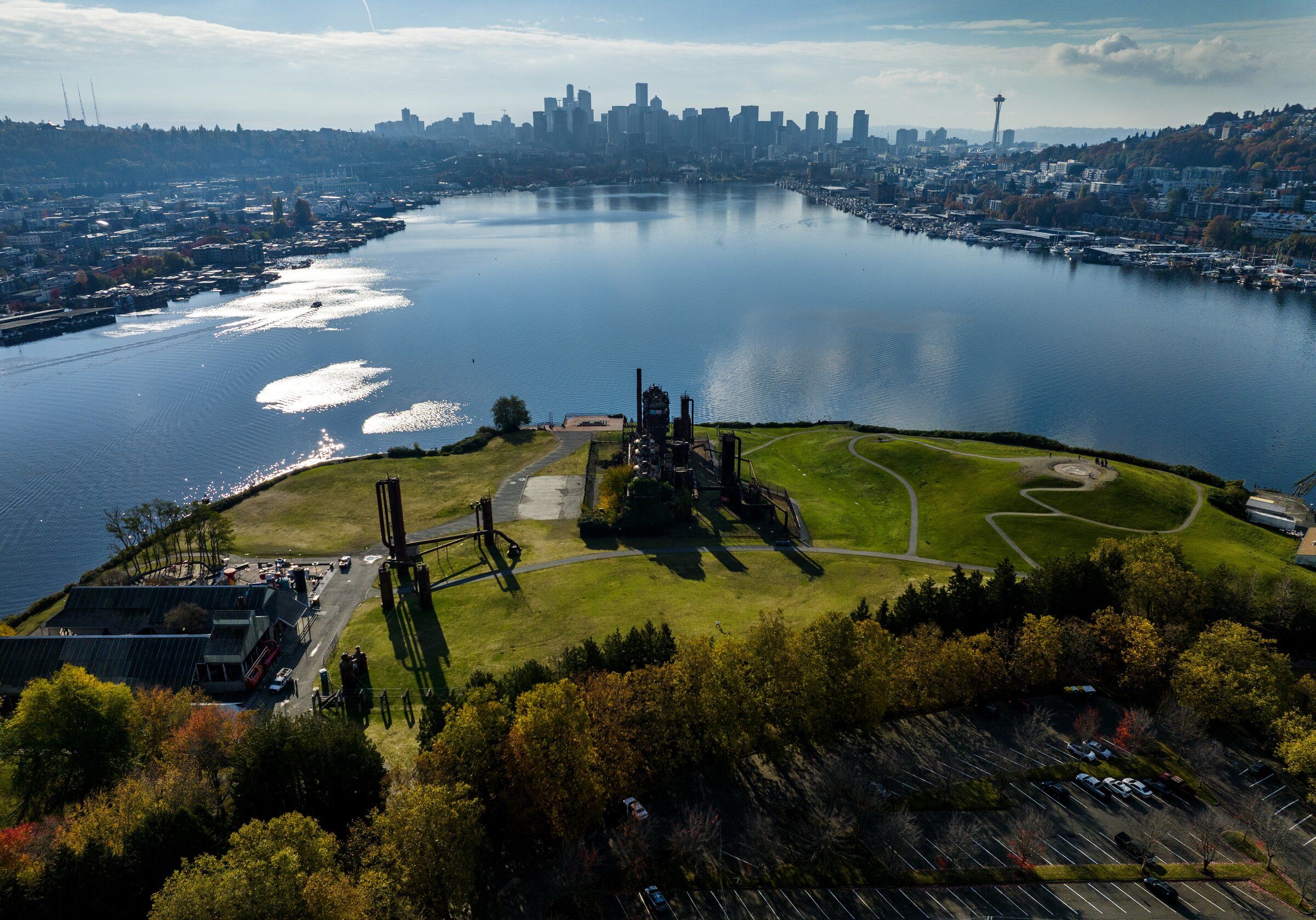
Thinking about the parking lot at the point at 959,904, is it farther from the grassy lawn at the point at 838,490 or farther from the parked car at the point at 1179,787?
the grassy lawn at the point at 838,490

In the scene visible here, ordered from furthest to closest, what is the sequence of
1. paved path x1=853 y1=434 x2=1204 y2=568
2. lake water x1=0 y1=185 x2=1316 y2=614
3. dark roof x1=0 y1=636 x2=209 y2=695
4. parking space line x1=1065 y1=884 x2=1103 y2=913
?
lake water x1=0 y1=185 x2=1316 y2=614
paved path x1=853 y1=434 x2=1204 y2=568
dark roof x1=0 y1=636 x2=209 y2=695
parking space line x1=1065 y1=884 x2=1103 y2=913

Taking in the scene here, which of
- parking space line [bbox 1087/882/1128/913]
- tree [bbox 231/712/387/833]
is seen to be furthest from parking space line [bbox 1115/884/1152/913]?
tree [bbox 231/712/387/833]

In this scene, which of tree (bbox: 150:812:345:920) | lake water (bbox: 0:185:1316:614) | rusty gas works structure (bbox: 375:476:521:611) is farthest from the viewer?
lake water (bbox: 0:185:1316:614)

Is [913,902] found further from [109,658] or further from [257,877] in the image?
Result: [109,658]

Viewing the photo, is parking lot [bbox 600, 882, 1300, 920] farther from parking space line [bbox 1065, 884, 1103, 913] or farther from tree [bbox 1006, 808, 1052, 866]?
tree [bbox 1006, 808, 1052, 866]

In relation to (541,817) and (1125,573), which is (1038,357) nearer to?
(1125,573)

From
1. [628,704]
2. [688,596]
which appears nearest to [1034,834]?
[628,704]

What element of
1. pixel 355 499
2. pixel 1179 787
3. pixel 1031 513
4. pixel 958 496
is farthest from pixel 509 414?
pixel 1179 787

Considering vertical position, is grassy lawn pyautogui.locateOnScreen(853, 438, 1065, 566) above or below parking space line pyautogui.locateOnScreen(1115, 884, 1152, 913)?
above
